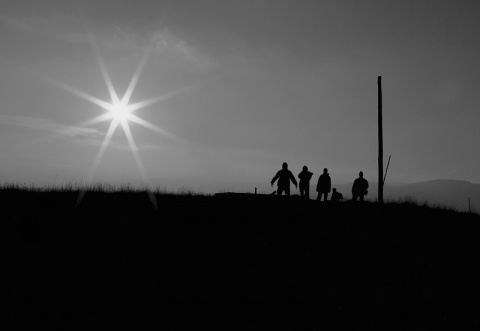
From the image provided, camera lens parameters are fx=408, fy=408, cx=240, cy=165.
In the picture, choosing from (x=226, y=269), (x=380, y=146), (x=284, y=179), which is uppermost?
(x=380, y=146)

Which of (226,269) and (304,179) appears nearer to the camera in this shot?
(226,269)

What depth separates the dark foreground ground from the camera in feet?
34.0

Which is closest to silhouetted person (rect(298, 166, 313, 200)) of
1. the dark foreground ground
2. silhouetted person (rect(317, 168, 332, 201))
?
silhouetted person (rect(317, 168, 332, 201))

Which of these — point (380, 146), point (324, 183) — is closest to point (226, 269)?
point (324, 183)

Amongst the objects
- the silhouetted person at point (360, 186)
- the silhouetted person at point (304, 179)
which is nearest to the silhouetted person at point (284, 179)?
the silhouetted person at point (304, 179)

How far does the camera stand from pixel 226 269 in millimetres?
12828

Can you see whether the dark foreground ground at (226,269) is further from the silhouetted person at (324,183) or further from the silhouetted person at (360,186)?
the silhouetted person at (360,186)

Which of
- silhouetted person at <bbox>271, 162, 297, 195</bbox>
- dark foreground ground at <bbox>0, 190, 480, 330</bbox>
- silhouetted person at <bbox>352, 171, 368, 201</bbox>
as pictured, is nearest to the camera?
dark foreground ground at <bbox>0, 190, 480, 330</bbox>

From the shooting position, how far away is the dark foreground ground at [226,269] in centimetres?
1038

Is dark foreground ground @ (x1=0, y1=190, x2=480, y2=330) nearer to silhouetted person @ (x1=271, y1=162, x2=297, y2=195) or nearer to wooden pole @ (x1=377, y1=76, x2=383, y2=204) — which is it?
silhouetted person @ (x1=271, y1=162, x2=297, y2=195)

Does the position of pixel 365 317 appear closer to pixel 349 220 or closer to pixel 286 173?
pixel 349 220

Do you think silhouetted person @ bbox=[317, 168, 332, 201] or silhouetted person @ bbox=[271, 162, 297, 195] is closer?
silhouetted person @ bbox=[271, 162, 297, 195]

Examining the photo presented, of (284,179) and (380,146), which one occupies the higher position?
(380,146)

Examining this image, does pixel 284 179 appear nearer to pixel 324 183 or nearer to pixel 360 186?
pixel 324 183
